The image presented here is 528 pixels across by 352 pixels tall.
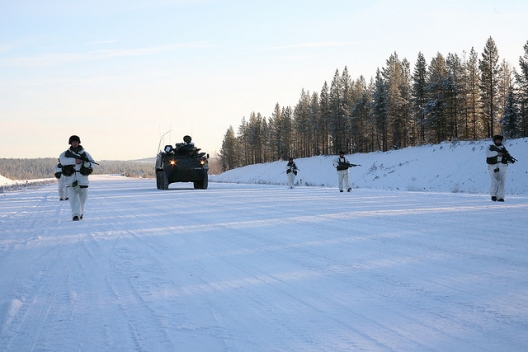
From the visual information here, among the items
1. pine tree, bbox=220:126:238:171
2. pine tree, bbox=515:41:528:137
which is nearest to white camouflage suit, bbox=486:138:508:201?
pine tree, bbox=515:41:528:137

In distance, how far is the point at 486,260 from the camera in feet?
18.5

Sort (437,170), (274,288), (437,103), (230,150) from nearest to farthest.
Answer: (274,288) → (437,170) → (437,103) → (230,150)

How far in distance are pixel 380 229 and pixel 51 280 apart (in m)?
5.49

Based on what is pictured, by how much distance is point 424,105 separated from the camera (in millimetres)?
61125

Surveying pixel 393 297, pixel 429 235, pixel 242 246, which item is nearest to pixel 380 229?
pixel 429 235

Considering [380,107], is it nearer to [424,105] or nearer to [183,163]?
[424,105]

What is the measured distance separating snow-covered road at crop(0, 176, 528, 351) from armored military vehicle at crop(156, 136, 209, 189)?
16.8m

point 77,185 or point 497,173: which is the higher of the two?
point 77,185

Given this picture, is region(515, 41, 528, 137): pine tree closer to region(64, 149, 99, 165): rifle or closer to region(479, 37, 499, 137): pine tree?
region(479, 37, 499, 137): pine tree

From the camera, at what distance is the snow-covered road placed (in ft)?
11.3

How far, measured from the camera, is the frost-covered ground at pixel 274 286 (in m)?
3.44

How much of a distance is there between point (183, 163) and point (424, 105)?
4471cm

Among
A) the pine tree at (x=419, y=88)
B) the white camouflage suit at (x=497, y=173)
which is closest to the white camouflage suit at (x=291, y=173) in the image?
the white camouflage suit at (x=497, y=173)

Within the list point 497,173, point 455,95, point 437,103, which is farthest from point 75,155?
point 455,95
